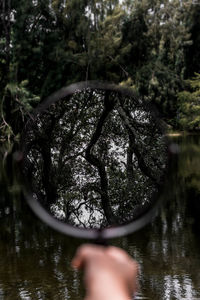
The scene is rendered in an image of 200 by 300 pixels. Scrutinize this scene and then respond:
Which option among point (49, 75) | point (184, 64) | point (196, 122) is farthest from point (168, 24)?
point (49, 75)

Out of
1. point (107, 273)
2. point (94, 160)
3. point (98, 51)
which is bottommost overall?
point (107, 273)


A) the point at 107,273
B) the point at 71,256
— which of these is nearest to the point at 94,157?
the point at 107,273

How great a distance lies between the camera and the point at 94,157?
1264 millimetres

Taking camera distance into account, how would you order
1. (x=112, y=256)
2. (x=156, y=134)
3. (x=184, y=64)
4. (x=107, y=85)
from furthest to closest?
(x=184, y=64) < (x=156, y=134) < (x=107, y=85) < (x=112, y=256)

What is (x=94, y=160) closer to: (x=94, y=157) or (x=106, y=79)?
(x=94, y=157)

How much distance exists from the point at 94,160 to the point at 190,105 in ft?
108

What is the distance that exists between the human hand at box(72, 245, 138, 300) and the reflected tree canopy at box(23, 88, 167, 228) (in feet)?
1.15

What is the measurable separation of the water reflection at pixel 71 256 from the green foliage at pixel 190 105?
893 inches

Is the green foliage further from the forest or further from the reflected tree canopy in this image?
the reflected tree canopy

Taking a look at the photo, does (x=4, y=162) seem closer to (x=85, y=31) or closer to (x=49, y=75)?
(x=49, y=75)

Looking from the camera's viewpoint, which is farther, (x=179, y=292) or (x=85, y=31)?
(x=85, y=31)

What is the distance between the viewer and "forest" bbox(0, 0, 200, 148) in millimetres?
22694

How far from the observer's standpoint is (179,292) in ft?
20.0

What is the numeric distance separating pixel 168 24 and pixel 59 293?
2852cm
